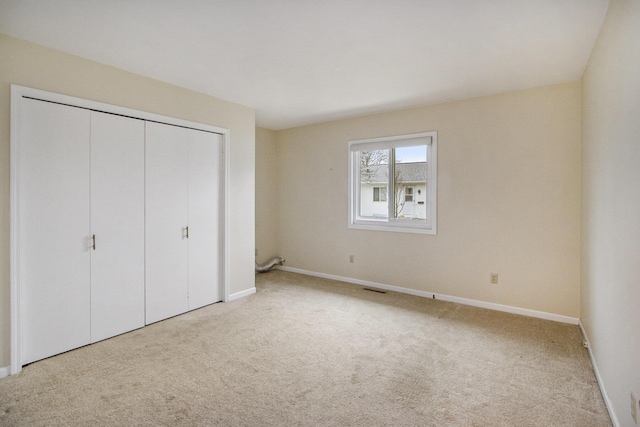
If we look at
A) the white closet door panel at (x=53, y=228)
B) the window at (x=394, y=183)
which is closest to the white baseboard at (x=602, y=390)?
the window at (x=394, y=183)

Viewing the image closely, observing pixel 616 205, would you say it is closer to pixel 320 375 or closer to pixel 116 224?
pixel 320 375

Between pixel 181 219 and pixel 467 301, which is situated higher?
pixel 181 219

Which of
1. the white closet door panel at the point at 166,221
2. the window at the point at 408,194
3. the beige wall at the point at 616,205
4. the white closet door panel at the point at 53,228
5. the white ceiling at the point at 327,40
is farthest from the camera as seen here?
the window at the point at 408,194

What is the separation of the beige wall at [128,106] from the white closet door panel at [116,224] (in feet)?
0.83

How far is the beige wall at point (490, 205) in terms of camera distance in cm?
326

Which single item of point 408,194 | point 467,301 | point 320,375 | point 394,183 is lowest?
point 320,375

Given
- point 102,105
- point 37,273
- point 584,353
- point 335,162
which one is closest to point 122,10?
point 102,105

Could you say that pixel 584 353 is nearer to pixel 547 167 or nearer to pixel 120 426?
pixel 547 167

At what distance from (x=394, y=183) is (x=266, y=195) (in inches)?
87.9

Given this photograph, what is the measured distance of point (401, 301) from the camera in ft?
13.1

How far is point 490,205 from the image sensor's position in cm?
367

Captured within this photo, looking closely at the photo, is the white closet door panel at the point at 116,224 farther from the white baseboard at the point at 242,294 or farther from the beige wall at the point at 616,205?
the beige wall at the point at 616,205

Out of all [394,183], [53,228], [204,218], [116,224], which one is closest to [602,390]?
[394,183]

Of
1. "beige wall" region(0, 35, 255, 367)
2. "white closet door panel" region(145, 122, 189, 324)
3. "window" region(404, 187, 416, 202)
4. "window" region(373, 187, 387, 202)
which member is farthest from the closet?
"window" region(404, 187, 416, 202)
